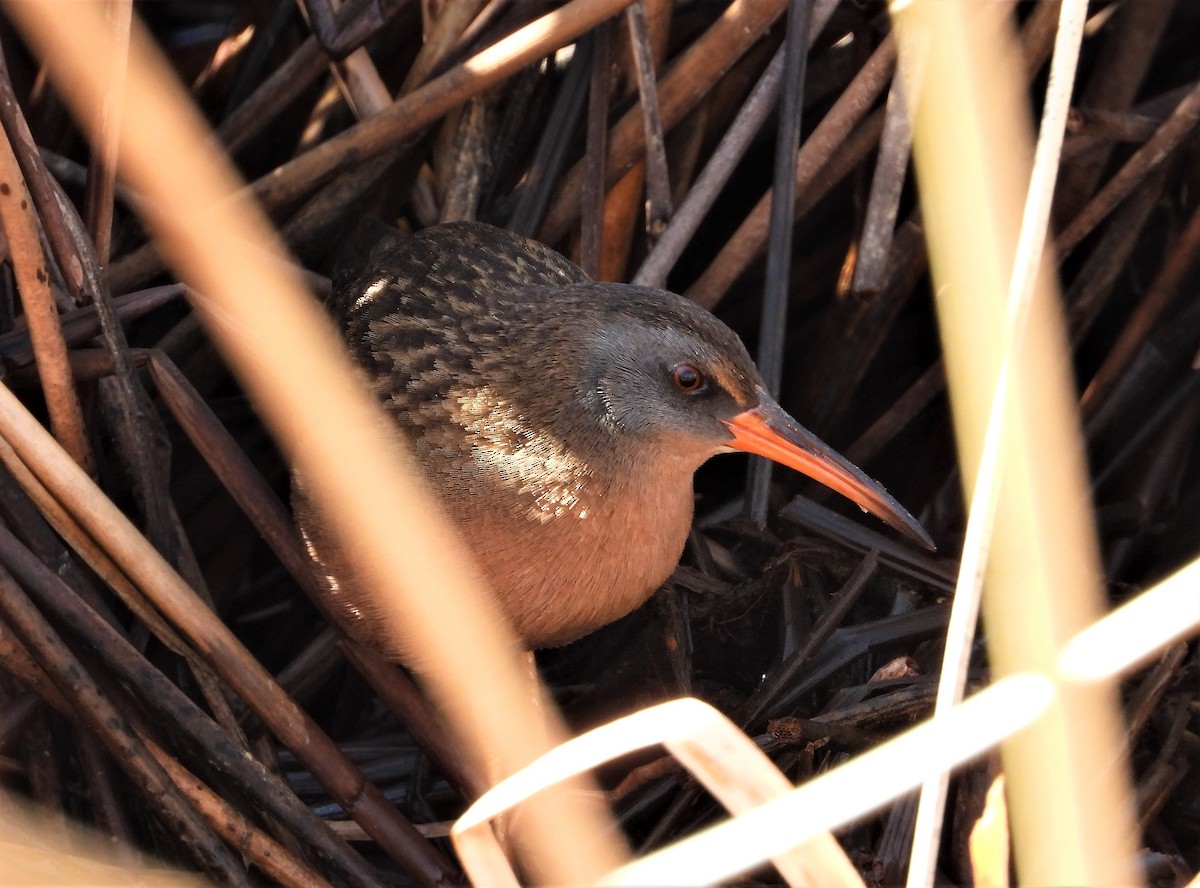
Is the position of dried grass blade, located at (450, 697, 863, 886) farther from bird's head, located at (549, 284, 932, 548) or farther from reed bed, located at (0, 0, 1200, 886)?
bird's head, located at (549, 284, 932, 548)

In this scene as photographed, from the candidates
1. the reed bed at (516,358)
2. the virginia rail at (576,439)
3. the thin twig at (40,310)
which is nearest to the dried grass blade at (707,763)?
the reed bed at (516,358)

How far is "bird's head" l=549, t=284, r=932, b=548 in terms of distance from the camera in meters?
2.18

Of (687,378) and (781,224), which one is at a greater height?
(781,224)

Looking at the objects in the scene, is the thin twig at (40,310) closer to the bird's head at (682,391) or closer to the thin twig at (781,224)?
the bird's head at (682,391)

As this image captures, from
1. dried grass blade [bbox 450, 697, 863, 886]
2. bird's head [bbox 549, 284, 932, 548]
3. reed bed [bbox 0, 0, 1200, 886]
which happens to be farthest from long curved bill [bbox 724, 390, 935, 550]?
dried grass blade [bbox 450, 697, 863, 886]

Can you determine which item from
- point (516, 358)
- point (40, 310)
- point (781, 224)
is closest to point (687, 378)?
point (516, 358)

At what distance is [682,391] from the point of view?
7.23 feet

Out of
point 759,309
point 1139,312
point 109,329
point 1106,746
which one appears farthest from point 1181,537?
point 109,329

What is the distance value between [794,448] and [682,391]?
21 cm

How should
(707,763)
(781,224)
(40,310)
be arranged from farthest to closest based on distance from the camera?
(781,224)
(40,310)
(707,763)

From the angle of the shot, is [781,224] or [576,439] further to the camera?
[781,224]

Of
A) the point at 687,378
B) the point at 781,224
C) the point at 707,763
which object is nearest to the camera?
the point at 707,763

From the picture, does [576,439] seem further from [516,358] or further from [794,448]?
[794,448]

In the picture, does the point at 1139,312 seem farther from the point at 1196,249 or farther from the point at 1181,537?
the point at 1181,537
